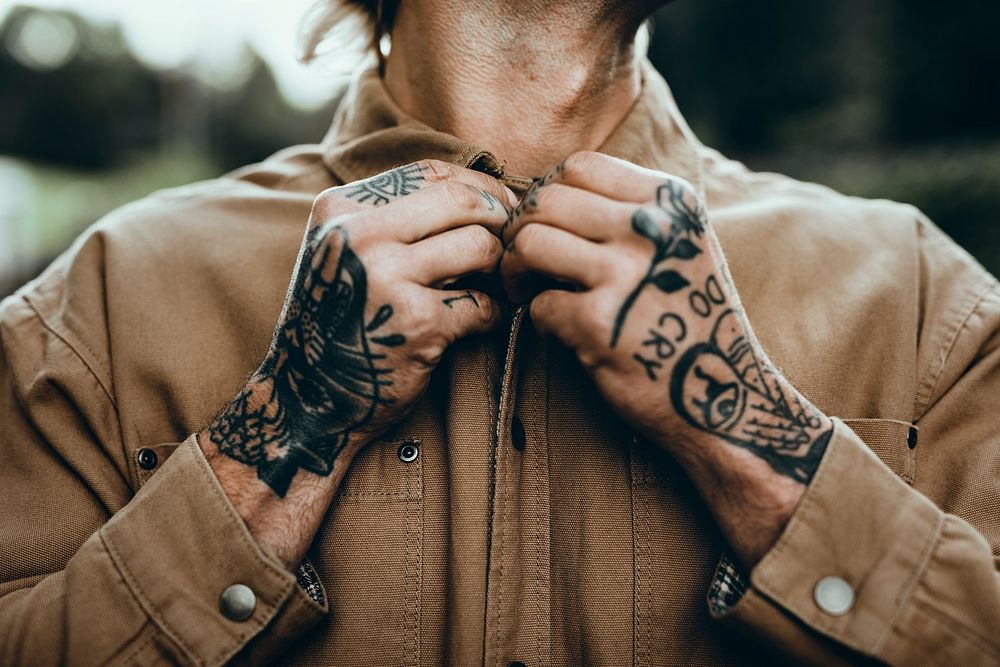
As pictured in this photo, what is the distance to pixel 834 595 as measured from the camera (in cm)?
137

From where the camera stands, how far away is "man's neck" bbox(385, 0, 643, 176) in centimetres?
182

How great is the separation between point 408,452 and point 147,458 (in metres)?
0.60

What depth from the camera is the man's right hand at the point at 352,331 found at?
55.6 inches

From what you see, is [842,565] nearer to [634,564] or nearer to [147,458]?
[634,564]

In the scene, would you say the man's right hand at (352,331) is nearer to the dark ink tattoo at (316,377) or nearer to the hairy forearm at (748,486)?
the dark ink tattoo at (316,377)

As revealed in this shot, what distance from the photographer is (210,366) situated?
1734 mm

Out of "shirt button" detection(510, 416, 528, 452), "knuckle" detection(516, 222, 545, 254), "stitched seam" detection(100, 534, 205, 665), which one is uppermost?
"knuckle" detection(516, 222, 545, 254)

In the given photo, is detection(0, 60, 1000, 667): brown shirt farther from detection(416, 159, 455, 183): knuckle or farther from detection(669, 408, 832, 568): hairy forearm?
detection(416, 159, 455, 183): knuckle

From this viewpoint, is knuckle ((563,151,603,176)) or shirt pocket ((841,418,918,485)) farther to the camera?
shirt pocket ((841,418,918,485))

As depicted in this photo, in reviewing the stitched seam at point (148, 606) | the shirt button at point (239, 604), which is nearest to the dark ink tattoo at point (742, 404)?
the shirt button at point (239, 604)

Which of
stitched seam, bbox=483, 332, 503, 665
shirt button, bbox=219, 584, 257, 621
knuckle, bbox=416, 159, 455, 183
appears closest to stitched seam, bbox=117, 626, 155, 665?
shirt button, bbox=219, 584, 257, 621

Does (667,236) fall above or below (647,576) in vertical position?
above

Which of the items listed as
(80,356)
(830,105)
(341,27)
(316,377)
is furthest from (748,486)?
(830,105)

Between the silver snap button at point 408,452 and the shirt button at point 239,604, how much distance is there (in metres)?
0.40
